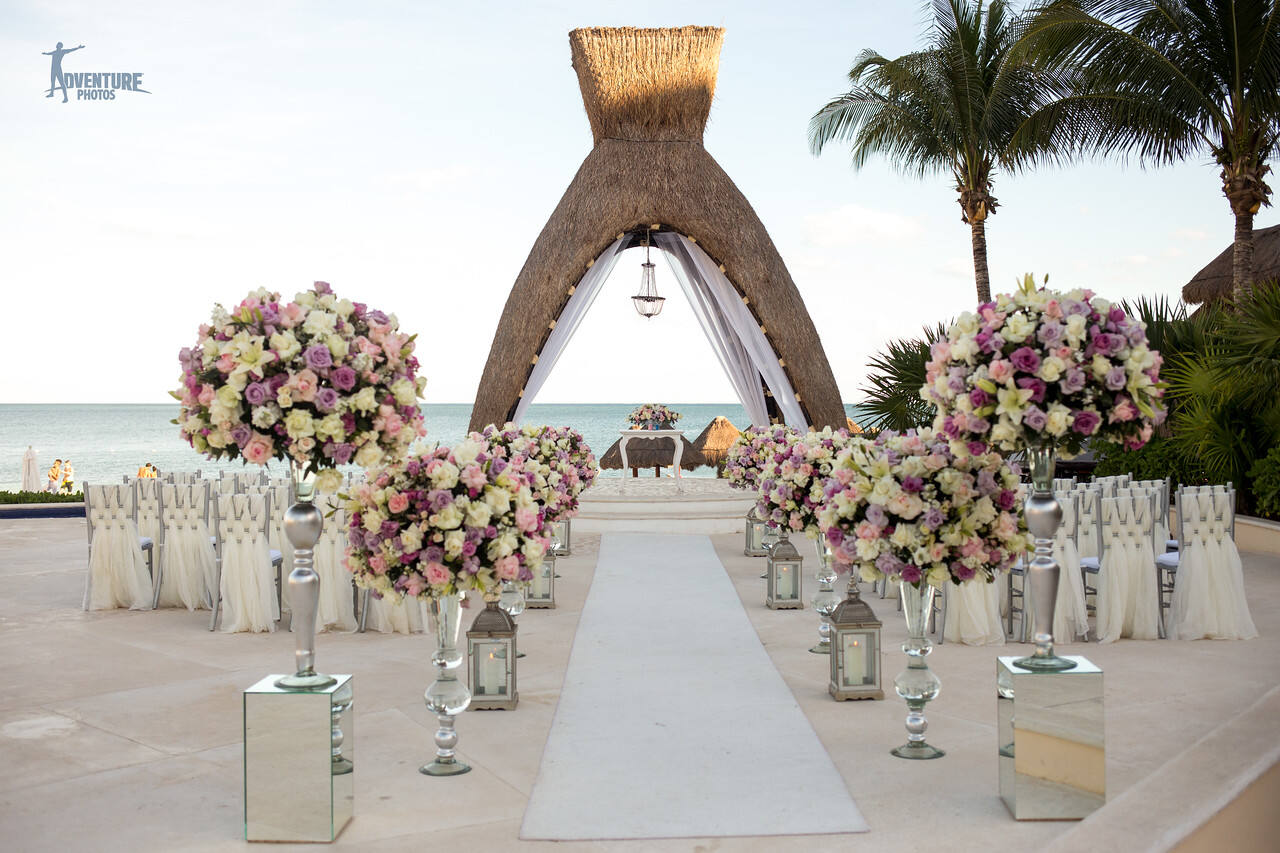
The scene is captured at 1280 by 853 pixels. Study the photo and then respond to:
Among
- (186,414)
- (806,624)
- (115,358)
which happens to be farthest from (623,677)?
(115,358)

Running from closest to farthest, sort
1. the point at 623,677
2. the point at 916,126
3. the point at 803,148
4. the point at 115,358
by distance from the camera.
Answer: the point at 623,677 → the point at 916,126 → the point at 803,148 → the point at 115,358

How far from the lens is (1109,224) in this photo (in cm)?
1780

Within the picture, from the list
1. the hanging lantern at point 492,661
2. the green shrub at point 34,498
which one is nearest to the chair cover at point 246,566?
the hanging lantern at point 492,661

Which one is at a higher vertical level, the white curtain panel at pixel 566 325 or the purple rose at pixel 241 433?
the white curtain panel at pixel 566 325

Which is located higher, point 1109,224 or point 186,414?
point 1109,224

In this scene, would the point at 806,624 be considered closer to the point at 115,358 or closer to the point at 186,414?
the point at 186,414

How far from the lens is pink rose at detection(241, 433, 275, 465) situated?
9.91 ft

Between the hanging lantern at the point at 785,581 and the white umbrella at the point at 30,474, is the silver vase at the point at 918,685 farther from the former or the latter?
the white umbrella at the point at 30,474

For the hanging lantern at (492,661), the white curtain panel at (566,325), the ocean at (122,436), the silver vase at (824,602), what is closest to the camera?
the hanging lantern at (492,661)

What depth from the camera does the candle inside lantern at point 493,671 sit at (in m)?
4.58

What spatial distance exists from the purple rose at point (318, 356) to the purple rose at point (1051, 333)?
232cm

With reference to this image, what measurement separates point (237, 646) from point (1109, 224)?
56.4 feet

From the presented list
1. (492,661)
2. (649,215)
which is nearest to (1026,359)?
(492,661)

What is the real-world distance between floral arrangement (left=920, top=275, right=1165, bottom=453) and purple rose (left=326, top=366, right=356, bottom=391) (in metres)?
1.99
